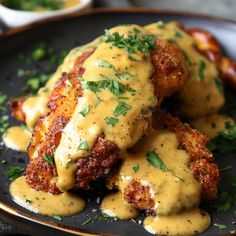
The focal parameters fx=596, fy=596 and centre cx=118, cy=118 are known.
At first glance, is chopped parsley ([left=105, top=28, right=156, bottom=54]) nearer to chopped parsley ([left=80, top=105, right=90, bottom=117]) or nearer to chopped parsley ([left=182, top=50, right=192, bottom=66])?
chopped parsley ([left=182, top=50, right=192, bottom=66])

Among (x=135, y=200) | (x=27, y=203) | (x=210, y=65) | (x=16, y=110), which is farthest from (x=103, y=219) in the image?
(x=210, y=65)

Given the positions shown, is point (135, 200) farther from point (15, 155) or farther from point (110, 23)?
point (110, 23)

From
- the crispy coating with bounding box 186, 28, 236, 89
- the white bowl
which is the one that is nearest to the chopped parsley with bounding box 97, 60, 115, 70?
the crispy coating with bounding box 186, 28, 236, 89

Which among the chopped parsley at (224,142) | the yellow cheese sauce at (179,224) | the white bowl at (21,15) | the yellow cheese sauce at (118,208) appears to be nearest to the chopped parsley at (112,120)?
the yellow cheese sauce at (118,208)

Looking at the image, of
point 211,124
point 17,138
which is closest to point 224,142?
point 211,124

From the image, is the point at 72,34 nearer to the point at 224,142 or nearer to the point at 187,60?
the point at 187,60

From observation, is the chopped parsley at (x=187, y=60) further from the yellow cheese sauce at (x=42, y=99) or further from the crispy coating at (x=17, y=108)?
the crispy coating at (x=17, y=108)
